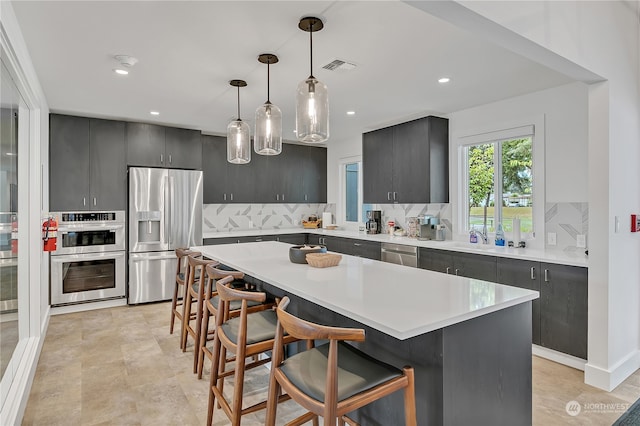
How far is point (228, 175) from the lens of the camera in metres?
5.84

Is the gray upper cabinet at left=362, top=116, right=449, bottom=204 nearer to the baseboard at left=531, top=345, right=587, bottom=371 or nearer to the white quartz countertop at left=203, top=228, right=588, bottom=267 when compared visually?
the white quartz countertop at left=203, top=228, right=588, bottom=267

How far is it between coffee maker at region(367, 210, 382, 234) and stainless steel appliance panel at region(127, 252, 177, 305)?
2919 millimetres

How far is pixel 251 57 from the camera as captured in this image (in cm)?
276

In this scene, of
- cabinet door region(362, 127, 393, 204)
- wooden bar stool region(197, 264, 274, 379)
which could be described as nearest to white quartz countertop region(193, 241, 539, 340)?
wooden bar stool region(197, 264, 274, 379)

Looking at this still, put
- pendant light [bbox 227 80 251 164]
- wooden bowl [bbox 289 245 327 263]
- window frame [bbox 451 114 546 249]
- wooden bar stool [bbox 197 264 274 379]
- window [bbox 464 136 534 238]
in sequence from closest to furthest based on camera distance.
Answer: wooden bar stool [bbox 197 264 274 379] → wooden bowl [bbox 289 245 327 263] → pendant light [bbox 227 80 251 164] → window frame [bbox 451 114 546 249] → window [bbox 464 136 534 238]

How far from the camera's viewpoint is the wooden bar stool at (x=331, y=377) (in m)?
1.34

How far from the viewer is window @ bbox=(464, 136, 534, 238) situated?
3.84 meters

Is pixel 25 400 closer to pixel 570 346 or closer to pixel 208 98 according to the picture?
pixel 208 98

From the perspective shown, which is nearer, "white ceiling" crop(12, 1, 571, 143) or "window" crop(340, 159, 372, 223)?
"white ceiling" crop(12, 1, 571, 143)

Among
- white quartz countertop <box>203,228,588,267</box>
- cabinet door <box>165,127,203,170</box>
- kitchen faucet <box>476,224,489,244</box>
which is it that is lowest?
white quartz countertop <box>203,228,588,267</box>

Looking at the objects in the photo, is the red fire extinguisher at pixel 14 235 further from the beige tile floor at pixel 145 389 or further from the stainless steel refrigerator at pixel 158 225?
the stainless steel refrigerator at pixel 158 225

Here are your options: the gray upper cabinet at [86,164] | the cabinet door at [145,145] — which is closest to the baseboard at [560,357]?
the cabinet door at [145,145]

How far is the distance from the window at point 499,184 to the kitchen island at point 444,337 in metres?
2.19
